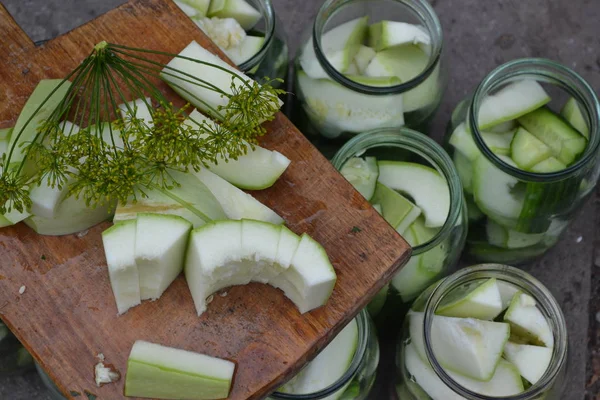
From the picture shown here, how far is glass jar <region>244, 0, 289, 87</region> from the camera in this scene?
142 cm

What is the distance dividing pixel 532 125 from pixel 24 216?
0.84 meters

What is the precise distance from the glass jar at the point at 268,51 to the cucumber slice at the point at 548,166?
17.6 inches

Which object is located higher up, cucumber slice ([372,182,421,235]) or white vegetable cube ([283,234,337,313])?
white vegetable cube ([283,234,337,313])

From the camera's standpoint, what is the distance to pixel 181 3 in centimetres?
146

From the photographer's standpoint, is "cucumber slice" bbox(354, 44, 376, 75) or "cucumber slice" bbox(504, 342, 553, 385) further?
"cucumber slice" bbox(354, 44, 376, 75)

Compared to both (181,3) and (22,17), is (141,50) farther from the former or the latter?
(22,17)

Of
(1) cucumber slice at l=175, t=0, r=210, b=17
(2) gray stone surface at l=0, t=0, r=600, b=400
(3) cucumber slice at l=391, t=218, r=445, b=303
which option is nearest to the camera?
(3) cucumber slice at l=391, t=218, r=445, b=303

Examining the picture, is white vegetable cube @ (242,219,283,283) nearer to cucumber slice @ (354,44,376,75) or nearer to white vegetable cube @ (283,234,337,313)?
white vegetable cube @ (283,234,337,313)

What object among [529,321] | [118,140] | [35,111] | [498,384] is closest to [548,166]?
[529,321]

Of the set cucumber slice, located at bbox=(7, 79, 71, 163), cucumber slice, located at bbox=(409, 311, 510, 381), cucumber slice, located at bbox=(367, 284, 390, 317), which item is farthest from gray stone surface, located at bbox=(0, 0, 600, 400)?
cucumber slice, located at bbox=(7, 79, 71, 163)

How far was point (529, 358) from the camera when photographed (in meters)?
1.31

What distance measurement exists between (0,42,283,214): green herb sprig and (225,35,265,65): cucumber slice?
0.25 metres

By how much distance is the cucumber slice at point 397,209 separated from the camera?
133cm

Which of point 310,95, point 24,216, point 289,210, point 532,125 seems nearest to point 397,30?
point 310,95
